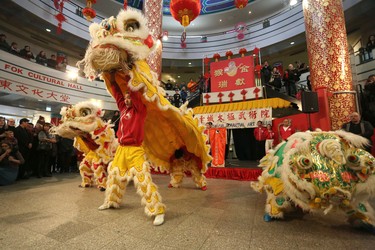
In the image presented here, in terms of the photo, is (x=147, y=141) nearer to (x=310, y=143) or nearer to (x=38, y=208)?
(x=38, y=208)

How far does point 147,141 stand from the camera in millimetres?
2494

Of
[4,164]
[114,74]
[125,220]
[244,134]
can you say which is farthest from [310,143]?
[244,134]

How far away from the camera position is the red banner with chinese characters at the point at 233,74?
20.9 feet

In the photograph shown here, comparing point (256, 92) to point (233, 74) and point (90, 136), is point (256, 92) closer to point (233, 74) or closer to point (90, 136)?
point (233, 74)

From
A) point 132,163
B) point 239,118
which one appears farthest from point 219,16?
point 132,163

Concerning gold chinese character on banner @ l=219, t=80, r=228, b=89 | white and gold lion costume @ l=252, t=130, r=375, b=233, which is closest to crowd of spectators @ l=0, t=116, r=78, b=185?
white and gold lion costume @ l=252, t=130, r=375, b=233

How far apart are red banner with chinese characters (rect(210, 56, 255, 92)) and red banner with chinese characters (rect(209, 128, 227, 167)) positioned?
2.47 metres

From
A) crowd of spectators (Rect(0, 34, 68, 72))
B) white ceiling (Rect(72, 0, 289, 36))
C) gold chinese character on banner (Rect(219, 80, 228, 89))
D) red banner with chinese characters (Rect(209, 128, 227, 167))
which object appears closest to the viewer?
red banner with chinese characters (Rect(209, 128, 227, 167))

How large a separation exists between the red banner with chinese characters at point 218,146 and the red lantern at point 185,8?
2636 mm

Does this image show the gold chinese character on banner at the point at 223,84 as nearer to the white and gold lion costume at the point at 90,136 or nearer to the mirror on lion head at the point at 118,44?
the white and gold lion costume at the point at 90,136

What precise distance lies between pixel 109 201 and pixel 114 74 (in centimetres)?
120

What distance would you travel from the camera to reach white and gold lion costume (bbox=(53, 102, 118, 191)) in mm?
2523

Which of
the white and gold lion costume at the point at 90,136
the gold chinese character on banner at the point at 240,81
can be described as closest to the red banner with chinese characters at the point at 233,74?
the gold chinese character on banner at the point at 240,81

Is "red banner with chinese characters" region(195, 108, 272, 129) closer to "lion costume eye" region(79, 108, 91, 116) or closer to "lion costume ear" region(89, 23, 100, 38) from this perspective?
"lion costume eye" region(79, 108, 91, 116)
